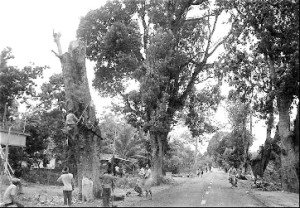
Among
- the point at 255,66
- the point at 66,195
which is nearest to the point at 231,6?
A: the point at 255,66

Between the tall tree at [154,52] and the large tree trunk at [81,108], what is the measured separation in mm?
9784

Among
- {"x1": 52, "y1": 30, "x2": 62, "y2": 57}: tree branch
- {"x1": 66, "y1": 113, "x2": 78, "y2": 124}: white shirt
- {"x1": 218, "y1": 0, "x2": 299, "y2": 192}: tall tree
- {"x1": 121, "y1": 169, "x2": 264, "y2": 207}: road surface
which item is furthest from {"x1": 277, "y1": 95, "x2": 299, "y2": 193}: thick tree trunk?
{"x1": 52, "y1": 30, "x2": 62, "y2": 57}: tree branch

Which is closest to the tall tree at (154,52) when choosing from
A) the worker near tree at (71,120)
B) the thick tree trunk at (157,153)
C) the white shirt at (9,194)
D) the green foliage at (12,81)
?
the thick tree trunk at (157,153)

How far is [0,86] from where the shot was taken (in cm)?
2989

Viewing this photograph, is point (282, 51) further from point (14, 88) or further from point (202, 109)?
point (14, 88)

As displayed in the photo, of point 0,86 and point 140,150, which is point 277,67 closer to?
point 0,86

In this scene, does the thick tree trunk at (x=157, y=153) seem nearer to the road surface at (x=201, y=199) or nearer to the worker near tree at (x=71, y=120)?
the road surface at (x=201, y=199)

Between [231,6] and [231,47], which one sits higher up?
[231,6]

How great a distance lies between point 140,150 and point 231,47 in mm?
29676

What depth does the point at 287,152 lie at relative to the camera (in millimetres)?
22812

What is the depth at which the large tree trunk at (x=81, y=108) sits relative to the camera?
18.7m

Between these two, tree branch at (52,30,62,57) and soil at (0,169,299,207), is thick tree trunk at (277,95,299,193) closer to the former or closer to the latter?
soil at (0,169,299,207)

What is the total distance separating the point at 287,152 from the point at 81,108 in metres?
12.9

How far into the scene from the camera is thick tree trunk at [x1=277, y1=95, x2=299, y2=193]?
22297 mm
